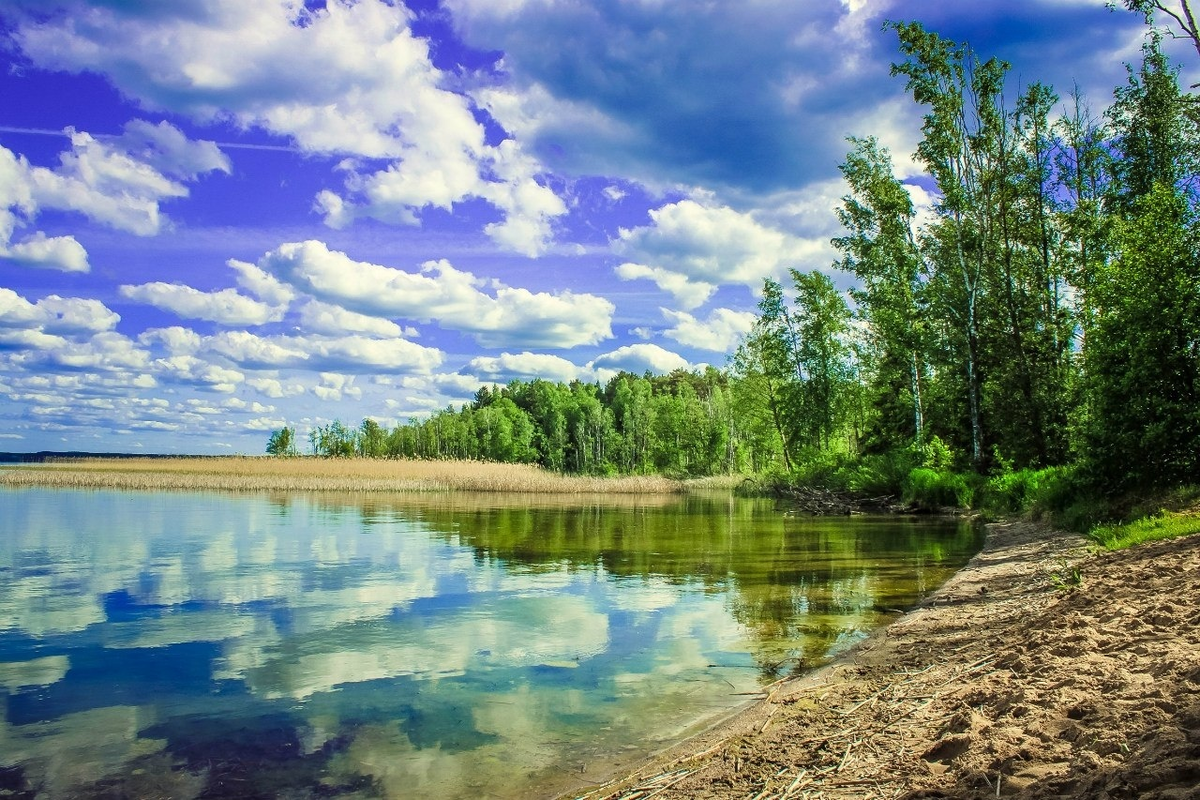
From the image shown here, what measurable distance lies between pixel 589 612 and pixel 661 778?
692 centimetres

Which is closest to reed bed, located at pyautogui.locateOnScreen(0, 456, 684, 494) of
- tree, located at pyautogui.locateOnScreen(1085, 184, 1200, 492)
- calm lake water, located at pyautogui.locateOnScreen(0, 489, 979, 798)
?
calm lake water, located at pyautogui.locateOnScreen(0, 489, 979, 798)

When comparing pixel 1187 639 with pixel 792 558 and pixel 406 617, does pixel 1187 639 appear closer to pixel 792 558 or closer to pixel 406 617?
pixel 406 617

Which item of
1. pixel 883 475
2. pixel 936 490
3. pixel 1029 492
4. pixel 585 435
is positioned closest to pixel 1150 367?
pixel 1029 492

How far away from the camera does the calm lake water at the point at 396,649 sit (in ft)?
20.9

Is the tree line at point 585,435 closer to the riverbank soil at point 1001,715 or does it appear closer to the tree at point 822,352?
the tree at point 822,352

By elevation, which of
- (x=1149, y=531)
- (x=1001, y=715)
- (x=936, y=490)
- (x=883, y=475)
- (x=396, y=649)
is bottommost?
(x=396, y=649)

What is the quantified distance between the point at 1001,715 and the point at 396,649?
7.37 m

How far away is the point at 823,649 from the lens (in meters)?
9.43

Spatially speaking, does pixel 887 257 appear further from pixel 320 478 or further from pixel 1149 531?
pixel 320 478

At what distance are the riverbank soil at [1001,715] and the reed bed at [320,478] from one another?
43.3 m

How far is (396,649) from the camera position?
32.8ft

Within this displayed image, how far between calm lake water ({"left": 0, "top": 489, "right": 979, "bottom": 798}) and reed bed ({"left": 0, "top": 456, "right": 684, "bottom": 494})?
27375 mm

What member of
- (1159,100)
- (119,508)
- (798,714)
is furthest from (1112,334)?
(119,508)

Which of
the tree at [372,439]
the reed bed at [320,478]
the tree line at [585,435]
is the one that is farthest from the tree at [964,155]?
the tree at [372,439]
